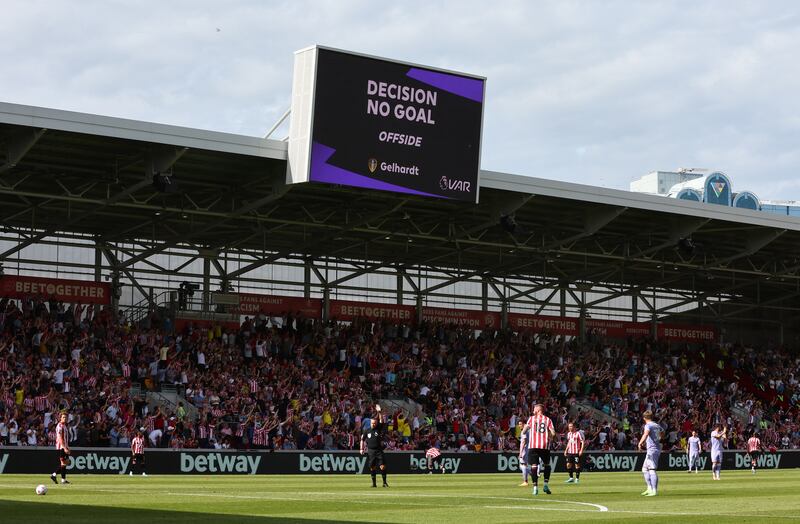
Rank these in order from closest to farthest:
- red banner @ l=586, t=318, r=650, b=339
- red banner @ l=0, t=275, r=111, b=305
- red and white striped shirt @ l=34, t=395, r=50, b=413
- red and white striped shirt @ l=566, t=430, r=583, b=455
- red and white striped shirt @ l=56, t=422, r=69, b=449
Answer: red and white striped shirt @ l=56, t=422, r=69, b=449 < red and white striped shirt @ l=566, t=430, r=583, b=455 < red and white striped shirt @ l=34, t=395, r=50, b=413 < red banner @ l=0, t=275, r=111, b=305 < red banner @ l=586, t=318, r=650, b=339

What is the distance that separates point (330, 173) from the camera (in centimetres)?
3628

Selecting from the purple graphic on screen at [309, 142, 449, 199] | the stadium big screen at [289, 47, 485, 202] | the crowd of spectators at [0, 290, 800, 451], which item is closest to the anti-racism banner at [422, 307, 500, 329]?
the crowd of spectators at [0, 290, 800, 451]

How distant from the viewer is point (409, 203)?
140 feet

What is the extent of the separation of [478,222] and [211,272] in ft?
37.5

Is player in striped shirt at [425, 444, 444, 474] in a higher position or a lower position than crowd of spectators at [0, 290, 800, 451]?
lower

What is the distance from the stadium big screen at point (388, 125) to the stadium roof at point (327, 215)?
97cm

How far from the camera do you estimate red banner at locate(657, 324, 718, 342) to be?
62312 mm

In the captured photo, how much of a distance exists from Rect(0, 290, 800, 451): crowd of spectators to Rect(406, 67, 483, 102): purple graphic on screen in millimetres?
11567

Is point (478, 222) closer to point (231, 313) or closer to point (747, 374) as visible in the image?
point (231, 313)

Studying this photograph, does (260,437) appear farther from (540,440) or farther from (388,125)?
(540,440)

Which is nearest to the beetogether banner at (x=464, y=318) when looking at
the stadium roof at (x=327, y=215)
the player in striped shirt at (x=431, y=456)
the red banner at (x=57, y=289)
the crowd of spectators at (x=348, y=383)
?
the crowd of spectators at (x=348, y=383)

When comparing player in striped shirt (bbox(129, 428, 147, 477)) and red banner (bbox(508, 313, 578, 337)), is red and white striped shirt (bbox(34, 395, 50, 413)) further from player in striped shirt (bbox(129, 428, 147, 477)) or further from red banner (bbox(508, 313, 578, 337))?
red banner (bbox(508, 313, 578, 337))

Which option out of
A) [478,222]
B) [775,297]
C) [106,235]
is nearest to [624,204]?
[478,222]

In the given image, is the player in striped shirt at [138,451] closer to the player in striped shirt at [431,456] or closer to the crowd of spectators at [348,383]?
the crowd of spectators at [348,383]
